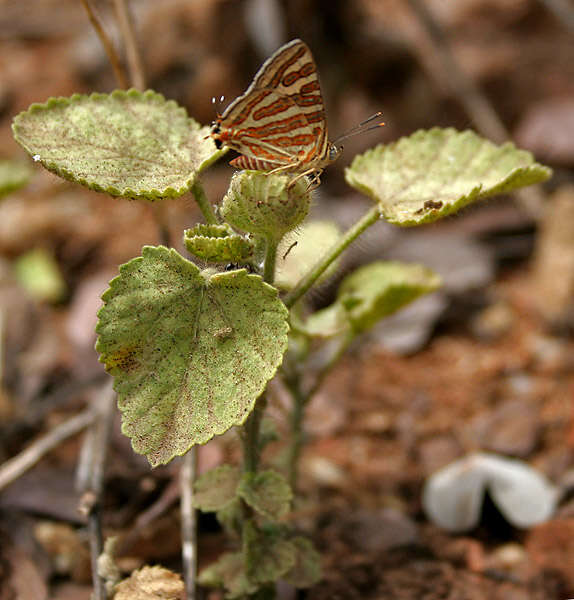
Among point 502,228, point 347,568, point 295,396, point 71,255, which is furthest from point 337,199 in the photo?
point 347,568

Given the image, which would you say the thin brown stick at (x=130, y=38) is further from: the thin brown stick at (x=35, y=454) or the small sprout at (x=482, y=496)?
the small sprout at (x=482, y=496)

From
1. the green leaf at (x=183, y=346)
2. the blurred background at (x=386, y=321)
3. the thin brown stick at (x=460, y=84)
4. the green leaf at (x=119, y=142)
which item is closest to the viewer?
the green leaf at (x=183, y=346)

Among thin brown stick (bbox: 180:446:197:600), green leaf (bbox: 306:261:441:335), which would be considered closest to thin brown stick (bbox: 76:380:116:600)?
thin brown stick (bbox: 180:446:197:600)

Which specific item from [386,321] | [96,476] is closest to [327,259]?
[96,476]

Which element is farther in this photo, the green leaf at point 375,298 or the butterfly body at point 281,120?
the green leaf at point 375,298

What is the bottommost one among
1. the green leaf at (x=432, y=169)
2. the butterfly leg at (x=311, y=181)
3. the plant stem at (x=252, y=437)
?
the plant stem at (x=252, y=437)

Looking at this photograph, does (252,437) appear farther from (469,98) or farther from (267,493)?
(469,98)

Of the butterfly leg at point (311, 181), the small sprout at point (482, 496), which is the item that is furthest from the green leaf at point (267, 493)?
the small sprout at point (482, 496)

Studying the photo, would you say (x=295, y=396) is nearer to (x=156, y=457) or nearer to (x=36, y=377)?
(x=156, y=457)
